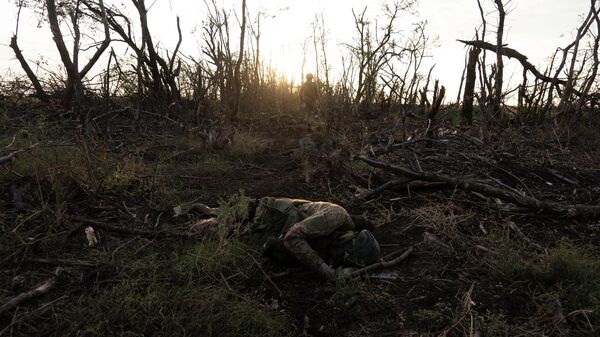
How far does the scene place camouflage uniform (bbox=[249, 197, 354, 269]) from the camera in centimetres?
314

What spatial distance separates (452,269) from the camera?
3.22 meters

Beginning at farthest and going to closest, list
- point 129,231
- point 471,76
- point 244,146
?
1. point 471,76
2. point 244,146
3. point 129,231

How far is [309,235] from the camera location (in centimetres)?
318

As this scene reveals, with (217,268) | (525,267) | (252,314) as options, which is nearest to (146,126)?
(217,268)

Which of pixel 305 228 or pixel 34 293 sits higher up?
pixel 305 228

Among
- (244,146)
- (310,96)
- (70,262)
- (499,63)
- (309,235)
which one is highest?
(499,63)

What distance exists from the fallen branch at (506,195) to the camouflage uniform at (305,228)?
1.55 metres

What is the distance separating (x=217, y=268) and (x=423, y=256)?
1.66 metres

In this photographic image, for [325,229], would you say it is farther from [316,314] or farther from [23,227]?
[23,227]

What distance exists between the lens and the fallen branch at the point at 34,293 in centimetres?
249

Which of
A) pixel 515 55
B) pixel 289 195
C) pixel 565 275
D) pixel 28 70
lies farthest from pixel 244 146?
pixel 515 55

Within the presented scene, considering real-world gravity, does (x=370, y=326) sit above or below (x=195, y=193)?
below

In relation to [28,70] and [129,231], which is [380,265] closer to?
[129,231]

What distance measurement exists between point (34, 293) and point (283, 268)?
1.67 meters
